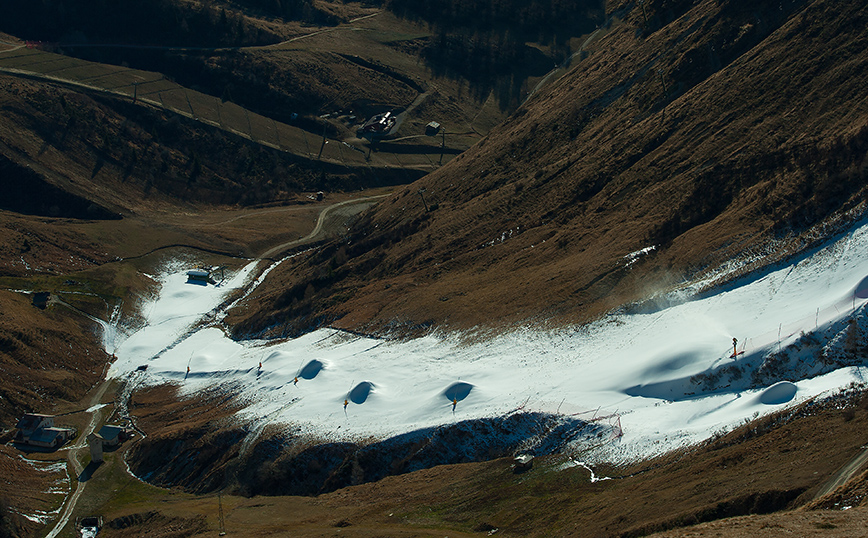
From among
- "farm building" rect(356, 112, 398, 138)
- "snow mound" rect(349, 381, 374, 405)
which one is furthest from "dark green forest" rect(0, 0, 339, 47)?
"snow mound" rect(349, 381, 374, 405)

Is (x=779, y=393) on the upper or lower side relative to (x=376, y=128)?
lower

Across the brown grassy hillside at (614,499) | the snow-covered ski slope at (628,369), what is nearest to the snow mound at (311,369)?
the snow-covered ski slope at (628,369)

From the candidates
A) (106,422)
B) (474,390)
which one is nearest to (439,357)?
(474,390)

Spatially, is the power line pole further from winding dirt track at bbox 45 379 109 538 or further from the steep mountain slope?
the steep mountain slope

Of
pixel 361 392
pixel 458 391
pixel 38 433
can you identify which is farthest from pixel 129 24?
pixel 458 391

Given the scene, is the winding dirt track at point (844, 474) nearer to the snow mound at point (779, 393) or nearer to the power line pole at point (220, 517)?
the snow mound at point (779, 393)

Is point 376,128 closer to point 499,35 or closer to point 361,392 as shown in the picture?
point 499,35
